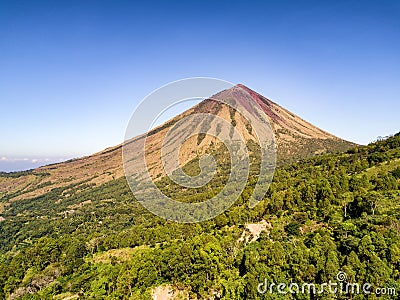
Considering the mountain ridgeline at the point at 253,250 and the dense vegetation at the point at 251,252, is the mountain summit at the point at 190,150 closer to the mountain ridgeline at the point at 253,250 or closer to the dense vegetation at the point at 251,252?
the mountain ridgeline at the point at 253,250

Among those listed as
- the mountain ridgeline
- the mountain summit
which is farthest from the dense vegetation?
the mountain summit

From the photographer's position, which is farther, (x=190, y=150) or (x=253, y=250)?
(x=190, y=150)

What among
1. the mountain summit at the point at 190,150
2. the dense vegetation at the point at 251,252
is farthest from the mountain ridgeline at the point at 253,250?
the mountain summit at the point at 190,150

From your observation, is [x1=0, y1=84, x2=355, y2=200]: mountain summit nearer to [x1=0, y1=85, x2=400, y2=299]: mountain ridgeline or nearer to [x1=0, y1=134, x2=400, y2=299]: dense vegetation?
[x1=0, y1=85, x2=400, y2=299]: mountain ridgeline

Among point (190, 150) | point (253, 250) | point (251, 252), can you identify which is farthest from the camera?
point (190, 150)

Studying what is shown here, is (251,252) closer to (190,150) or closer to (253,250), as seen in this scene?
(253,250)

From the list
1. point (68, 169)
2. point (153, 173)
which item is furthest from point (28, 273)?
point (68, 169)

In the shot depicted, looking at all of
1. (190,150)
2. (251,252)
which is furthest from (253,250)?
(190,150)
